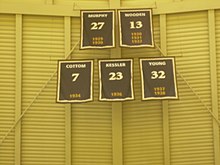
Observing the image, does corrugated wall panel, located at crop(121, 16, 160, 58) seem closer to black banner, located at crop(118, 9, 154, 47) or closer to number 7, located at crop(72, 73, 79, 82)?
black banner, located at crop(118, 9, 154, 47)

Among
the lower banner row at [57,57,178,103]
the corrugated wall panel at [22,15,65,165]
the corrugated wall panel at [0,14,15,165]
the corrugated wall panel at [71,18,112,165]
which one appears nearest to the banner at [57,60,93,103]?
the lower banner row at [57,57,178,103]

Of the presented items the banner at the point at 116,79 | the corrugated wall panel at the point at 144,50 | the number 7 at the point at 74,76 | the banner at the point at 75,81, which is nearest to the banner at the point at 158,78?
the banner at the point at 116,79

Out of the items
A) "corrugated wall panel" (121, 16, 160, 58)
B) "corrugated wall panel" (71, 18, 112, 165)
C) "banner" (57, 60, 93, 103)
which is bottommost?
"corrugated wall panel" (71, 18, 112, 165)

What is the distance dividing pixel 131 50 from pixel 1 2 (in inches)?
193

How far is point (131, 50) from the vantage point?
15.6 m

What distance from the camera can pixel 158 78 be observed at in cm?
1443

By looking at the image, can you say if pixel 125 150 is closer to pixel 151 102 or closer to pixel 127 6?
pixel 151 102

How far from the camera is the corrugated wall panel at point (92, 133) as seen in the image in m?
15.0

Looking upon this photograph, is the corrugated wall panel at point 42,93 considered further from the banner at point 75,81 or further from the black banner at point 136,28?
the black banner at point 136,28

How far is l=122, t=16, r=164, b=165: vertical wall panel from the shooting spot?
15.0 m

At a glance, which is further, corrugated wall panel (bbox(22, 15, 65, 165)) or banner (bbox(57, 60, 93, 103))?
corrugated wall panel (bbox(22, 15, 65, 165))

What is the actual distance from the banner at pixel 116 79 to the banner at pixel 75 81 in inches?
16.4

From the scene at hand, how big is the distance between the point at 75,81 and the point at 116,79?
139 cm

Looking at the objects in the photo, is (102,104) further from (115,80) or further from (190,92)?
(190,92)
